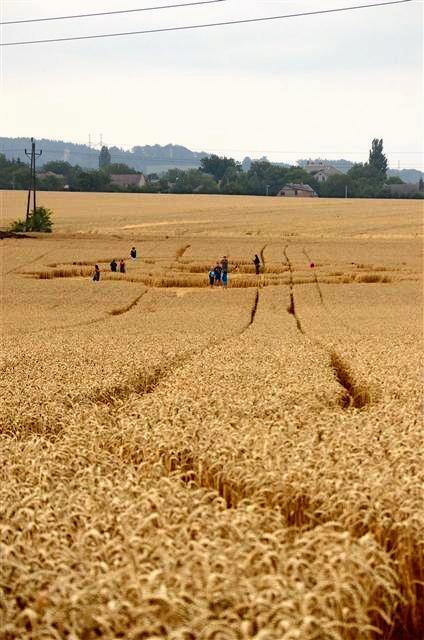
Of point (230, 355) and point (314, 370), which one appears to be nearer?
point (314, 370)

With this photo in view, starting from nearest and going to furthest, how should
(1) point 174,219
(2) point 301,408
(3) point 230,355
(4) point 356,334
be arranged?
(2) point 301,408 → (3) point 230,355 → (4) point 356,334 → (1) point 174,219

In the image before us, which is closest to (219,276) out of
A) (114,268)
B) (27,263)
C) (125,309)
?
(114,268)

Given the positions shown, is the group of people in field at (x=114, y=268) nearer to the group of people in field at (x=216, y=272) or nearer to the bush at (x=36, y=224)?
the group of people in field at (x=216, y=272)

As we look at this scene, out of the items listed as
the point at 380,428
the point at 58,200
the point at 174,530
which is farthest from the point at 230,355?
the point at 58,200

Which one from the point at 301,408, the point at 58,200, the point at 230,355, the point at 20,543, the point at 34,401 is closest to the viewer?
the point at 20,543

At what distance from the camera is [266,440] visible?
10.8 m

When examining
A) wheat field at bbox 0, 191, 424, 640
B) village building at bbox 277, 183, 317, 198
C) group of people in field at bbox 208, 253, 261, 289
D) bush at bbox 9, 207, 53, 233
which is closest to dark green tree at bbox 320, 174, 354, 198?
village building at bbox 277, 183, 317, 198

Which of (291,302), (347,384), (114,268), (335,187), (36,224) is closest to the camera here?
(347,384)

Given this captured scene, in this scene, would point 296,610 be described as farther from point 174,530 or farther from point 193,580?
point 174,530

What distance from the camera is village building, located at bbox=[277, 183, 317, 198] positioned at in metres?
194

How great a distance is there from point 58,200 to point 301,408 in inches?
5330

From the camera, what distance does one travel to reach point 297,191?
19362cm

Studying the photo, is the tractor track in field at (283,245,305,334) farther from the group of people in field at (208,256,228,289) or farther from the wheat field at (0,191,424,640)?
the wheat field at (0,191,424,640)

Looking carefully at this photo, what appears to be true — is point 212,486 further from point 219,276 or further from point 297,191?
point 297,191
